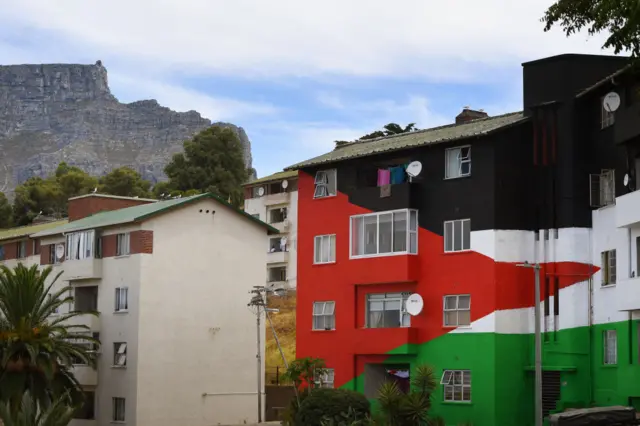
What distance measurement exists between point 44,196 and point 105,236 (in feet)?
190

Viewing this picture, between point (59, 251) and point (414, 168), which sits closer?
point (414, 168)

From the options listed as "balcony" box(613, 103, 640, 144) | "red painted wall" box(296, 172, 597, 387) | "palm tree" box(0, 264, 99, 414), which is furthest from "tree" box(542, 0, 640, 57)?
"palm tree" box(0, 264, 99, 414)

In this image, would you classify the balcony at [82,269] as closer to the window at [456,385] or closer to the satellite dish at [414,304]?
the satellite dish at [414,304]

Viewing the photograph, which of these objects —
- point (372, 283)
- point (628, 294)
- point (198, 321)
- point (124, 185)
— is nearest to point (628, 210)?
point (628, 294)

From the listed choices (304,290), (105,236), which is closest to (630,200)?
(304,290)

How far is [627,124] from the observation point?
44.2 metres

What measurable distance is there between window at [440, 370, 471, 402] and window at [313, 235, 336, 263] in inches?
349

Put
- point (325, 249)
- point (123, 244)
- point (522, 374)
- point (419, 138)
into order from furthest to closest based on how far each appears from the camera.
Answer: point (123, 244) < point (325, 249) < point (419, 138) < point (522, 374)

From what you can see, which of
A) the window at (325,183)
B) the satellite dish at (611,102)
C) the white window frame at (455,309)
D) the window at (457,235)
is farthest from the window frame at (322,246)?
the satellite dish at (611,102)

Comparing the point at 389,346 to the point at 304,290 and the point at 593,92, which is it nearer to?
the point at 304,290

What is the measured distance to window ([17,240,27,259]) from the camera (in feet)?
285

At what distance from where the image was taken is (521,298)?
49719 millimetres

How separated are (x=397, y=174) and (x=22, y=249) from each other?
4149 centimetres

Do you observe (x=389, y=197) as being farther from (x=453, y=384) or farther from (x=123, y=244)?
(x=123, y=244)
